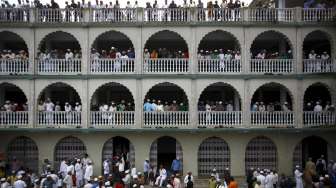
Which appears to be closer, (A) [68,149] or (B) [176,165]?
(B) [176,165]

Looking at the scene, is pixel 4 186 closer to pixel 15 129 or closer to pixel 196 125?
pixel 15 129

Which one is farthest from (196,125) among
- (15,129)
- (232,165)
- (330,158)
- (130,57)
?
(15,129)

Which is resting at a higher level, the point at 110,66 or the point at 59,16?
the point at 59,16

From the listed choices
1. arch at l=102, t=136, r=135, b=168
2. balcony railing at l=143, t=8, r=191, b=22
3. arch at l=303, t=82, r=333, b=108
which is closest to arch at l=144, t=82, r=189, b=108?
arch at l=102, t=136, r=135, b=168

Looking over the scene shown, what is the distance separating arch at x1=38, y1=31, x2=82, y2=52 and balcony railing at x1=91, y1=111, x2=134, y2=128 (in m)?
5.66

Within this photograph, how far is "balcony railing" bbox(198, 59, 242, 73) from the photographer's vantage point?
127 ft

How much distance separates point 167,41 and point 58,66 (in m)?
8.26

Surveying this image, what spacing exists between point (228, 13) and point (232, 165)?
1001 cm

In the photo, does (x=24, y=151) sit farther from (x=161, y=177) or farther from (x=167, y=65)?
(x=167, y=65)

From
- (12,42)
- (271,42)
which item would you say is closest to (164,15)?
(271,42)

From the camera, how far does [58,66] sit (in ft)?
127

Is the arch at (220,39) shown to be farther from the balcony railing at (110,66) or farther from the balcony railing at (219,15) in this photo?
the balcony railing at (110,66)

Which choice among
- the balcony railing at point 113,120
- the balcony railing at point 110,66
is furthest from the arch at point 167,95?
the balcony railing at point 113,120

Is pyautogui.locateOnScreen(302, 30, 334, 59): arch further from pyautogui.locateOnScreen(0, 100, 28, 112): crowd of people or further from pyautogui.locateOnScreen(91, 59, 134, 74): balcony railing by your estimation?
pyautogui.locateOnScreen(0, 100, 28, 112): crowd of people
